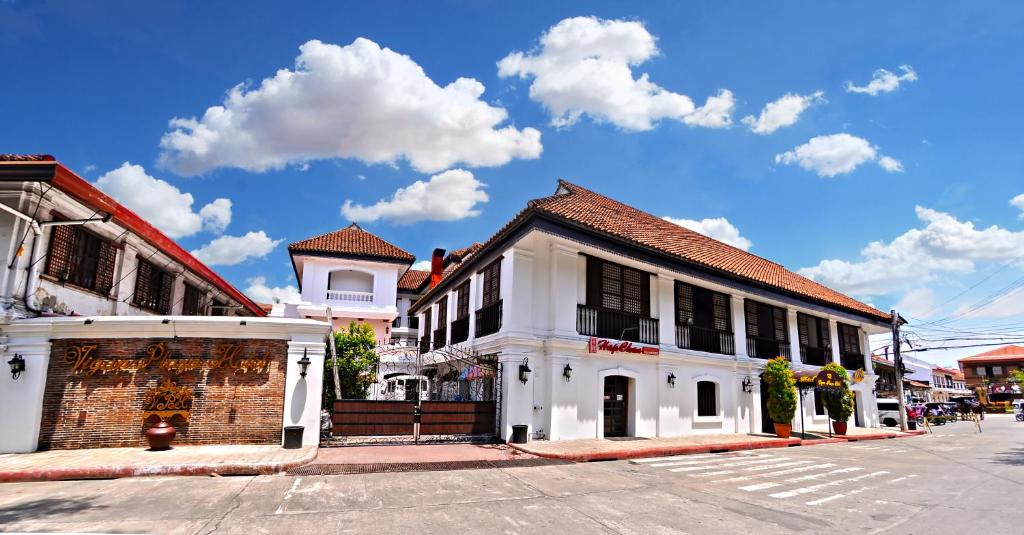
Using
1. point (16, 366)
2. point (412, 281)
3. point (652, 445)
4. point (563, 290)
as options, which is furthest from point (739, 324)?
point (412, 281)

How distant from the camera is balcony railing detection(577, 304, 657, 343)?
635 inches

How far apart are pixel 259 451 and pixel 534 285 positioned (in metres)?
8.07

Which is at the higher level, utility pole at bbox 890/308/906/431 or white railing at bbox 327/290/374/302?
white railing at bbox 327/290/374/302

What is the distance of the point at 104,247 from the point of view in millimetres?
14461

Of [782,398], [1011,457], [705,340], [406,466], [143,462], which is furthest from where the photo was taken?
[705,340]

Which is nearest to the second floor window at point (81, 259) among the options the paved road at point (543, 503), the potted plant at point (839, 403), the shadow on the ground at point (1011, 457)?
→ the paved road at point (543, 503)

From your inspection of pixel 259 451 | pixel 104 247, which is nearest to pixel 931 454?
pixel 259 451

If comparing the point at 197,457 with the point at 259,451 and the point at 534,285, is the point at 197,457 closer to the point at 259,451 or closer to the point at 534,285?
the point at 259,451

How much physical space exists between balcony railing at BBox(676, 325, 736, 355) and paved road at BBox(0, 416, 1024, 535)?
7.11 meters

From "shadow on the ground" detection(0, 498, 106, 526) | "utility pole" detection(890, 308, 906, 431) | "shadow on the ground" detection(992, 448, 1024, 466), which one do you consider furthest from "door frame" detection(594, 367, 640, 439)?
"utility pole" detection(890, 308, 906, 431)

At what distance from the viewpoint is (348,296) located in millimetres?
30469

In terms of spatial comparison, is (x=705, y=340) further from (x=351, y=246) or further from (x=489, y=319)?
(x=351, y=246)

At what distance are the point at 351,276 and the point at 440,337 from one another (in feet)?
33.3

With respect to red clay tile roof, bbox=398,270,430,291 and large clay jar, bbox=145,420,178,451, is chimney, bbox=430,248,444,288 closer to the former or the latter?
red clay tile roof, bbox=398,270,430,291
